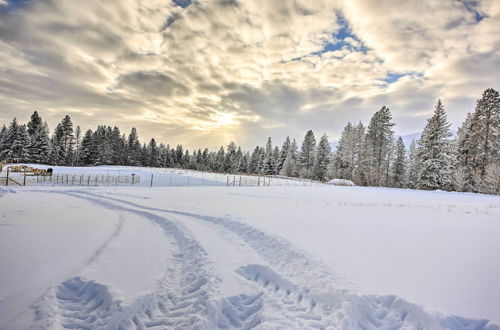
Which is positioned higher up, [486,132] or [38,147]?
[486,132]

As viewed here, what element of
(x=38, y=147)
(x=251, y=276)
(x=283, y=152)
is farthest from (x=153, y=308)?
(x=38, y=147)

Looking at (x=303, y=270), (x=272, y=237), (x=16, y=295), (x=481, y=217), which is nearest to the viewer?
(x=16, y=295)

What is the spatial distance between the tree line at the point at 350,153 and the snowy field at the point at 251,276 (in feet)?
103

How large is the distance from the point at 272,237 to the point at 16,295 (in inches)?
232

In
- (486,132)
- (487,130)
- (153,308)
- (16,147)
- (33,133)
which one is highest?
(487,130)

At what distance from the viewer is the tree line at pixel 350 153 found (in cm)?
3353

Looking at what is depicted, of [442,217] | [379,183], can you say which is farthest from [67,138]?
[442,217]

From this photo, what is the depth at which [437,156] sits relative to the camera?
33.9m

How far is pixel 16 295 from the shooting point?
417 centimetres

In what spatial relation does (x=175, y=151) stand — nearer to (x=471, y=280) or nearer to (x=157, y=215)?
(x=157, y=215)

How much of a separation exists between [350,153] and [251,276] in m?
51.1

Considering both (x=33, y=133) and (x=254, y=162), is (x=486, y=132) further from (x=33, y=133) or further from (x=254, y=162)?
(x=33, y=133)

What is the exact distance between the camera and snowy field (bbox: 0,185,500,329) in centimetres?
380

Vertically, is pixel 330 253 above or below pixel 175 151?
below
